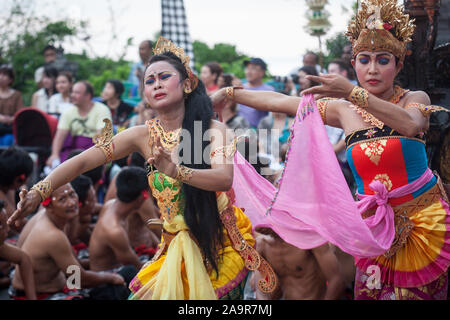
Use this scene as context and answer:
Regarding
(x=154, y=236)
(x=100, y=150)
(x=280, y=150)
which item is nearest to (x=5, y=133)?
(x=154, y=236)

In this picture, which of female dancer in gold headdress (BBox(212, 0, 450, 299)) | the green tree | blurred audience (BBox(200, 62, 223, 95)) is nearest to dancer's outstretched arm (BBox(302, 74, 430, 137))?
female dancer in gold headdress (BBox(212, 0, 450, 299))

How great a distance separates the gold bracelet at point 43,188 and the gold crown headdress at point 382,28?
1.81 m

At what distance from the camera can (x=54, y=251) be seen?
14.2 ft

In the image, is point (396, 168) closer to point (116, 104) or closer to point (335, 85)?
point (335, 85)

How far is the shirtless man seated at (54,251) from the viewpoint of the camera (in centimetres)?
434

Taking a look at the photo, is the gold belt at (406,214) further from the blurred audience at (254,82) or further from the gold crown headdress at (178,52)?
the blurred audience at (254,82)

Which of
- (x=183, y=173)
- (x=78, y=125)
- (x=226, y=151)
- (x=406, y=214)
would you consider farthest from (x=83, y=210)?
(x=406, y=214)

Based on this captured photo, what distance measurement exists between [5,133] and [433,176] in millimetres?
6378

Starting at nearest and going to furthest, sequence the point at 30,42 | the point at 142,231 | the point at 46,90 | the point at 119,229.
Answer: the point at 119,229
the point at 142,231
the point at 46,90
the point at 30,42

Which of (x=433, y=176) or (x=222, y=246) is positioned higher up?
(x=433, y=176)

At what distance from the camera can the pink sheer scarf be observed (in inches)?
110

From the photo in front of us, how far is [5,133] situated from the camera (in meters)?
7.79

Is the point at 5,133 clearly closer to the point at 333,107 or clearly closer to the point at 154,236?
the point at 154,236

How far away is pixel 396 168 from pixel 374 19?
825mm
